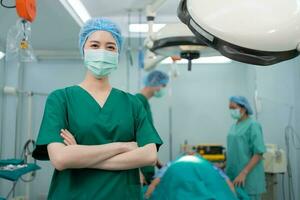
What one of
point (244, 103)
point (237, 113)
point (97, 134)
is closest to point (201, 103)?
point (237, 113)

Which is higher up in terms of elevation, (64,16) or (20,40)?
(64,16)

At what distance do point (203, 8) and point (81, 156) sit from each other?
593 mm

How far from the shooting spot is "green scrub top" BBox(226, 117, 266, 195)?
2.57m

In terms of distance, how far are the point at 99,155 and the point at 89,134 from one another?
0.10 m

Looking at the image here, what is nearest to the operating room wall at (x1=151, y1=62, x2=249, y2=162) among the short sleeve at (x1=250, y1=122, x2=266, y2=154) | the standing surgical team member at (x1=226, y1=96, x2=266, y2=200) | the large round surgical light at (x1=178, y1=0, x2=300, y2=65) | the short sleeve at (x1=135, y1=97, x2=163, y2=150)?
the standing surgical team member at (x1=226, y1=96, x2=266, y2=200)

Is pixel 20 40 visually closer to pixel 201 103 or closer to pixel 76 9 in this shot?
pixel 76 9

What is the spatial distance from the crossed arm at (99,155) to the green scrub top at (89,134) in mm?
37

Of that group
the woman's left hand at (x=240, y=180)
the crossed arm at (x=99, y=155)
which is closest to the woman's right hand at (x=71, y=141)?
the crossed arm at (x=99, y=155)

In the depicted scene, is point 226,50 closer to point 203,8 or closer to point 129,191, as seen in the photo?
point 203,8

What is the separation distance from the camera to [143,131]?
122 cm

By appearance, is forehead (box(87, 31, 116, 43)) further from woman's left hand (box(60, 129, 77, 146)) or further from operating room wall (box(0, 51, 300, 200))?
operating room wall (box(0, 51, 300, 200))

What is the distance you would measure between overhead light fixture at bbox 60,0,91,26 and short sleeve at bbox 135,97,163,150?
5.40ft

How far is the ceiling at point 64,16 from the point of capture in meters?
2.75

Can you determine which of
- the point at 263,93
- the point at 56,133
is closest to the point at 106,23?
the point at 56,133
